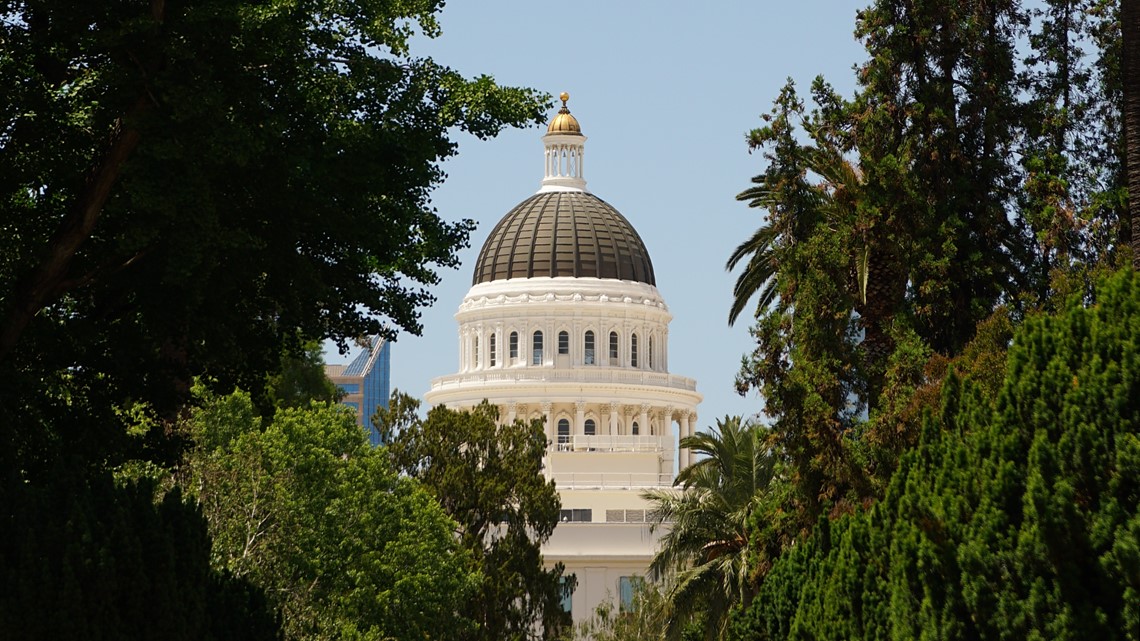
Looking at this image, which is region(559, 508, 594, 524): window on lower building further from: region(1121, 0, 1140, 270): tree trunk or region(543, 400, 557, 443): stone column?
region(1121, 0, 1140, 270): tree trunk

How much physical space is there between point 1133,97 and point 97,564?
16.5m

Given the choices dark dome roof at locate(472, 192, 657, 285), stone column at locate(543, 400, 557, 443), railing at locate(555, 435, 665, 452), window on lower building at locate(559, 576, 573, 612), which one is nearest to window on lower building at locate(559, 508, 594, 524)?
railing at locate(555, 435, 665, 452)

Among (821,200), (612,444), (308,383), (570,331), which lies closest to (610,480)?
(612,444)

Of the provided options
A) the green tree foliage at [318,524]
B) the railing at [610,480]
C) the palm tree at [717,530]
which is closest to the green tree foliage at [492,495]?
the palm tree at [717,530]

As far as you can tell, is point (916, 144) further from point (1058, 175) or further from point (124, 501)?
point (124, 501)

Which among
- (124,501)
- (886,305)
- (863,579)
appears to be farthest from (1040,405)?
(886,305)

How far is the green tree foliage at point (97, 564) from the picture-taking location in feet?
75.2

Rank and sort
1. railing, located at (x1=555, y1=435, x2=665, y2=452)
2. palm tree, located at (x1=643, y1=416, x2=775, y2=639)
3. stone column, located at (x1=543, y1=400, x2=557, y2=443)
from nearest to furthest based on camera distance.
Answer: palm tree, located at (x1=643, y1=416, x2=775, y2=639) → railing, located at (x1=555, y1=435, x2=665, y2=452) → stone column, located at (x1=543, y1=400, x2=557, y2=443)

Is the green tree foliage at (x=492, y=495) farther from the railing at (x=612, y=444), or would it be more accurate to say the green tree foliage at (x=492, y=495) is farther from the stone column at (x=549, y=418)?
the stone column at (x=549, y=418)

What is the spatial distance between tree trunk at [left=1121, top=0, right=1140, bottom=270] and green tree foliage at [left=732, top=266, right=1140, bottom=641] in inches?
166

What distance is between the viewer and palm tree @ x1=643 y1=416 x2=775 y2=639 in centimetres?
5144

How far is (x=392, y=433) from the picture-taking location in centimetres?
6506

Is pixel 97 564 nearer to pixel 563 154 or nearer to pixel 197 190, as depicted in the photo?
pixel 197 190

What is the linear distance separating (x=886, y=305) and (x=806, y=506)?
13.1 ft
